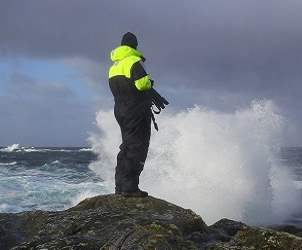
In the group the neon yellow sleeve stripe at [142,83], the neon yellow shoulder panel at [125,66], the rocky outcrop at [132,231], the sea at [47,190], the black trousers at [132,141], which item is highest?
the sea at [47,190]

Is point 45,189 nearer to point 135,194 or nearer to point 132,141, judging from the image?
point 132,141

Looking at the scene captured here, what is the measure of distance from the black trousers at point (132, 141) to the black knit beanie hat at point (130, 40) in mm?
744

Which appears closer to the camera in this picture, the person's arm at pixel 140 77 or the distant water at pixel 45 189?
the person's arm at pixel 140 77

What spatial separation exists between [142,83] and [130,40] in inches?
26.2

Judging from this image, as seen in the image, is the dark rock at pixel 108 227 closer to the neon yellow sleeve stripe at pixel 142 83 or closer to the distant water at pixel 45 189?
the neon yellow sleeve stripe at pixel 142 83

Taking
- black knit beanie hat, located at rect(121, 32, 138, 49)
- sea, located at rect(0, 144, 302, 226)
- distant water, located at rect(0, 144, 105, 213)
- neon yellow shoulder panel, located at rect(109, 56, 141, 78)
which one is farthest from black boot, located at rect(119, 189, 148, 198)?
distant water, located at rect(0, 144, 105, 213)

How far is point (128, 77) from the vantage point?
7.36 m

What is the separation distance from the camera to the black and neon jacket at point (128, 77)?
7285mm

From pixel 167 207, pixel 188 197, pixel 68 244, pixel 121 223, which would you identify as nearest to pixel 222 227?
pixel 167 207

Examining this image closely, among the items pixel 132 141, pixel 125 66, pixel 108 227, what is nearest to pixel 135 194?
pixel 132 141

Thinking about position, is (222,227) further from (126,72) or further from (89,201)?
(126,72)

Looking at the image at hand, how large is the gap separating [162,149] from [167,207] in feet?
→ 56.9

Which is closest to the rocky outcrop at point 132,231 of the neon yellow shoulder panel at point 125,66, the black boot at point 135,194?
the black boot at point 135,194

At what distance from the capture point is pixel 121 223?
5473 mm
